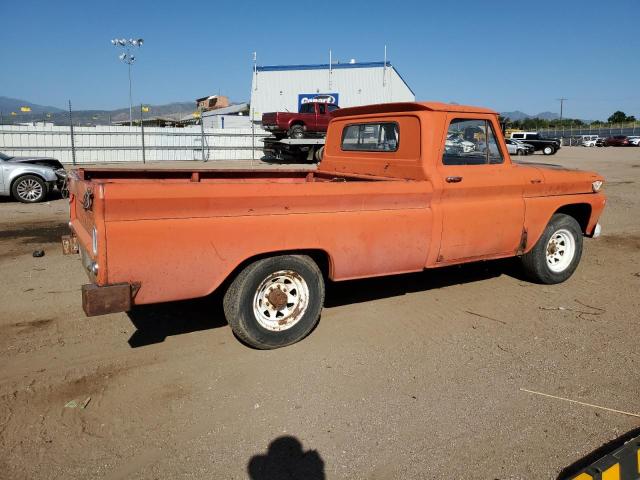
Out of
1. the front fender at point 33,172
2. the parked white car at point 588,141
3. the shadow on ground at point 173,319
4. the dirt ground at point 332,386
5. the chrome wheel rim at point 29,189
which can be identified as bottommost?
the dirt ground at point 332,386

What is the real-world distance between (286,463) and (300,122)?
2258 centimetres

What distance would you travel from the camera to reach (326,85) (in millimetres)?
36250

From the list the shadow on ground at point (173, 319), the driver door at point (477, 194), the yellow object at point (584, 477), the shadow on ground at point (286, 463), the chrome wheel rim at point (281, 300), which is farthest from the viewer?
the driver door at point (477, 194)

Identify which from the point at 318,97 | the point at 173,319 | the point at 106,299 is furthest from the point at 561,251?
the point at 318,97

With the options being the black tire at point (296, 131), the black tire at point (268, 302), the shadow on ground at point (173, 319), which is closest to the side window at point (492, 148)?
the black tire at point (268, 302)

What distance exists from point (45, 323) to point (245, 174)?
2429 mm

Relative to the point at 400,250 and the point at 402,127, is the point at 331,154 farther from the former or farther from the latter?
the point at 400,250

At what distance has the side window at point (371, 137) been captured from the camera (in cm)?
483

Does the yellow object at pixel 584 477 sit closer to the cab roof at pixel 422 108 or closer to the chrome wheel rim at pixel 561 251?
the cab roof at pixel 422 108

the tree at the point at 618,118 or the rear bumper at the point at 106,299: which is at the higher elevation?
the tree at the point at 618,118

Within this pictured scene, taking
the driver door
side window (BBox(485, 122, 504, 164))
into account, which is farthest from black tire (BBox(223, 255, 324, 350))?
side window (BBox(485, 122, 504, 164))

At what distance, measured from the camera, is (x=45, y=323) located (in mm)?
4312

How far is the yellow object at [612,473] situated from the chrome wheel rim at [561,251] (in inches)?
133

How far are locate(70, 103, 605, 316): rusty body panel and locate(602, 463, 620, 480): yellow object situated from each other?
2114mm
